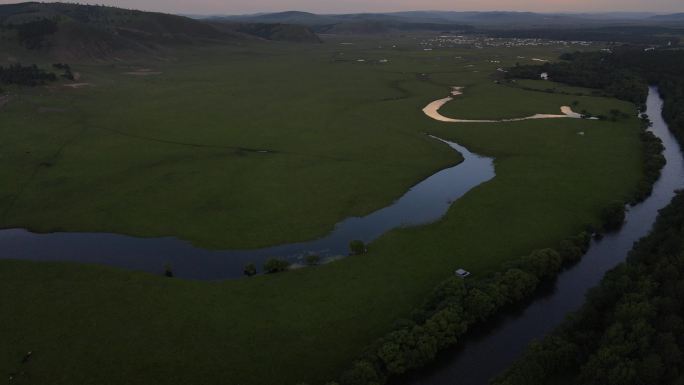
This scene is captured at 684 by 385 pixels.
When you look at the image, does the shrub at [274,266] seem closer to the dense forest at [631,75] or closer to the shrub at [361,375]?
the shrub at [361,375]

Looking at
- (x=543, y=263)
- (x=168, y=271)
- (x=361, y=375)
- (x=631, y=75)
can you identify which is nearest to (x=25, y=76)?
(x=168, y=271)

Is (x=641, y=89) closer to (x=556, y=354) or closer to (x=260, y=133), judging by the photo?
(x=260, y=133)

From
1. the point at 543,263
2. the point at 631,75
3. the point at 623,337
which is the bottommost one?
the point at 543,263

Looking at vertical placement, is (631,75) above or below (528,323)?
above

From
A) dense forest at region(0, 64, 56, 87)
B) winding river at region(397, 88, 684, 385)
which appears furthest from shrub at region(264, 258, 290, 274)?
dense forest at region(0, 64, 56, 87)

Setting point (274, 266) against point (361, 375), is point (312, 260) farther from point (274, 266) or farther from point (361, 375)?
point (361, 375)

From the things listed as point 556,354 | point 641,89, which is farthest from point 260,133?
point 641,89
